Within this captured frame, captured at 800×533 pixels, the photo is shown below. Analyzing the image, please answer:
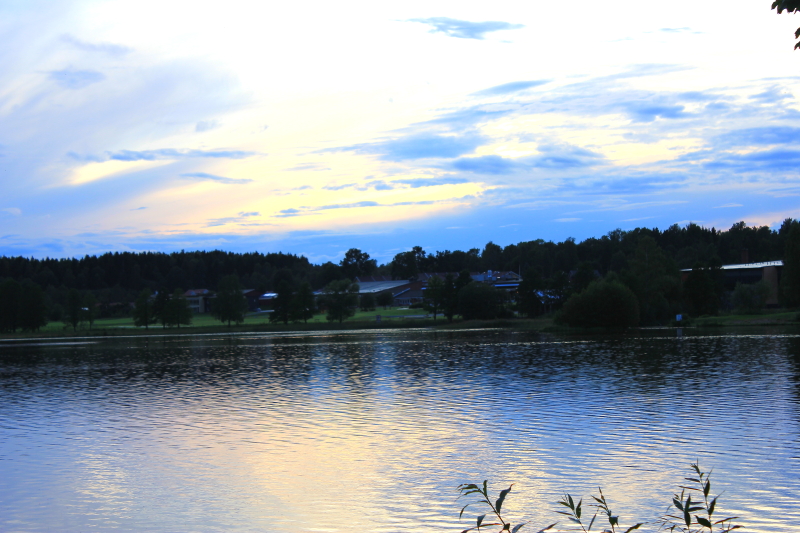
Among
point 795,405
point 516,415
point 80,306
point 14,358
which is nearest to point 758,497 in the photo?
point 516,415

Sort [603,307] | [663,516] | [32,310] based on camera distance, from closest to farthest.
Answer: [663,516] → [603,307] → [32,310]

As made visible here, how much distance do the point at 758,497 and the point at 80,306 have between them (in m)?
115

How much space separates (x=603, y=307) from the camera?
7606cm

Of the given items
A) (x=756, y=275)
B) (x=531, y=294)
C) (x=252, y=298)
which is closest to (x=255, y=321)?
(x=531, y=294)

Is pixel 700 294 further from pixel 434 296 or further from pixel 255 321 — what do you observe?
pixel 255 321

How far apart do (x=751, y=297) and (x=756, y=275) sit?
25571 mm

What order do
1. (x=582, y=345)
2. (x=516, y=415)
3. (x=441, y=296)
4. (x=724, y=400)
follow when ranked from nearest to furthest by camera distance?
(x=516, y=415)
(x=724, y=400)
(x=582, y=345)
(x=441, y=296)

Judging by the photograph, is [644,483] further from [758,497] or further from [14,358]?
[14,358]

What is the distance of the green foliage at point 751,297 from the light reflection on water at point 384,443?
54309mm

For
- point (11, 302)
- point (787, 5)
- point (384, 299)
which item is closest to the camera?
point (787, 5)

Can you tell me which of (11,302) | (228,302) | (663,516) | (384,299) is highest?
(11,302)

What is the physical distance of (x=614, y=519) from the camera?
6414 millimetres

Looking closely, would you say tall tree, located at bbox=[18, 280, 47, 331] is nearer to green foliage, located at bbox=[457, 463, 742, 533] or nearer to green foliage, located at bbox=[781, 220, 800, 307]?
green foliage, located at bbox=[781, 220, 800, 307]

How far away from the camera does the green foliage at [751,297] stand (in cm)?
8838
